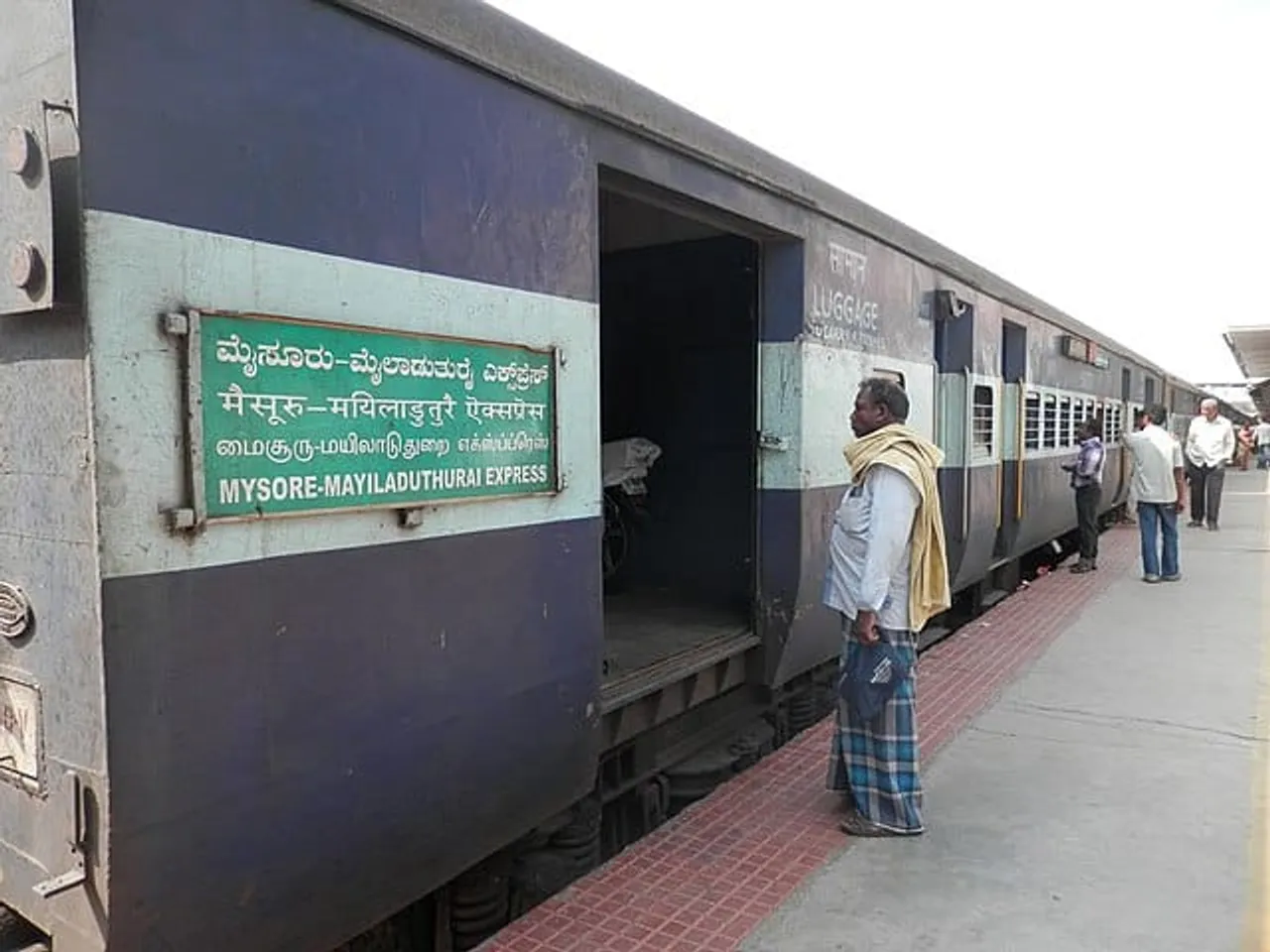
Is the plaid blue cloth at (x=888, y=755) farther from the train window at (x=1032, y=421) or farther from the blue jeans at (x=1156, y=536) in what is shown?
the blue jeans at (x=1156, y=536)

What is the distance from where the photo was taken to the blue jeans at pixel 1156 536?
9789mm

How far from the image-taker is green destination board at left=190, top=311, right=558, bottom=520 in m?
2.20

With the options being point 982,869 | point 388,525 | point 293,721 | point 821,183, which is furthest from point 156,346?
point 821,183

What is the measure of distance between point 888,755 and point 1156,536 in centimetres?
754

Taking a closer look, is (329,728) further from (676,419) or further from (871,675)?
(676,419)

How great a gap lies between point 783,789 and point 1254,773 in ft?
7.12

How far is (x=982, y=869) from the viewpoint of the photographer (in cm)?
361

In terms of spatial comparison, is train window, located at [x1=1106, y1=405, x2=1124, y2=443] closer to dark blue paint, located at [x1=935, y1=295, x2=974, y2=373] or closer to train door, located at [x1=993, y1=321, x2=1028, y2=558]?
train door, located at [x1=993, y1=321, x2=1028, y2=558]

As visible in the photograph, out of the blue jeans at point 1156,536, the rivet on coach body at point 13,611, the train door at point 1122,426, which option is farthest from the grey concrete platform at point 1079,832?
the train door at point 1122,426

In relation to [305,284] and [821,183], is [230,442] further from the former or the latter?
[821,183]

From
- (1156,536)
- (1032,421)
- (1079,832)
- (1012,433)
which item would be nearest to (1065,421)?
(1032,421)

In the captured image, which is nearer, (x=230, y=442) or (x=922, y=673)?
Result: (x=230, y=442)

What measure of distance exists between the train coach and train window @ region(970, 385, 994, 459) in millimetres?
4330

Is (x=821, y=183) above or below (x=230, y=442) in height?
above
